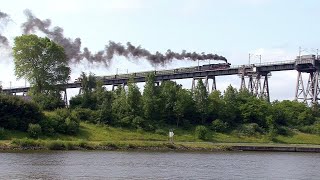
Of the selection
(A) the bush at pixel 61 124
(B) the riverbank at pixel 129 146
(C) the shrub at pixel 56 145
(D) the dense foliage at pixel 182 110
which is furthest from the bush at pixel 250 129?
(C) the shrub at pixel 56 145

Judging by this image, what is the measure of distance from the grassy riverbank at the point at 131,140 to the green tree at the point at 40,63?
54.8 feet

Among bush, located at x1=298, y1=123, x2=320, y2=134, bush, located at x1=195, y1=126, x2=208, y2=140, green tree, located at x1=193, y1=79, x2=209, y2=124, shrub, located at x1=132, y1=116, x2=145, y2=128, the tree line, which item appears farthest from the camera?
bush, located at x1=298, y1=123, x2=320, y2=134

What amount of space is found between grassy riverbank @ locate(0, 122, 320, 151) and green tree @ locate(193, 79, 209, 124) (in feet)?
24.7

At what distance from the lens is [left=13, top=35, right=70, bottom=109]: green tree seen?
Result: 93.0m

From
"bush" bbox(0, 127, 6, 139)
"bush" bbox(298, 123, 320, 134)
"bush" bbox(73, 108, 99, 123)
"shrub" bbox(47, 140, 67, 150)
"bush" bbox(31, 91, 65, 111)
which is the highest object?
"bush" bbox(31, 91, 65, 111)

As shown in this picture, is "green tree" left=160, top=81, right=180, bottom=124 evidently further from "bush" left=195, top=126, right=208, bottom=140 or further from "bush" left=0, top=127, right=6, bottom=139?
"bush" left=0, top=127, right=6, bottom=139

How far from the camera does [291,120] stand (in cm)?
10394

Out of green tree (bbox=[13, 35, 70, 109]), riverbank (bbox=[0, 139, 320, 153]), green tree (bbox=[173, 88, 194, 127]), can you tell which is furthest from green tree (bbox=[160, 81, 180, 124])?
riverbank (bbox=[0, 139, 320, 153])

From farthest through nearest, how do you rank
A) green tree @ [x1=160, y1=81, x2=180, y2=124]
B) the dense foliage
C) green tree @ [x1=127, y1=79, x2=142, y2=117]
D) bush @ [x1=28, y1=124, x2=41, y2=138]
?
green tree @ [x1=160, y1=81, x2=180, y2=124], green tree @ [x1=127, y1=79, x2=142, y2=117], the dense foliage, bush @ [x1=28, y1=124, x2=41, y2=138]

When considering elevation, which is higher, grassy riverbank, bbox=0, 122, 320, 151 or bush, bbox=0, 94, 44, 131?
bush, bbox=0, 94, 44, 131

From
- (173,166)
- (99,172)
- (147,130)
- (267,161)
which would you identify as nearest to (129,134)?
(147,130)

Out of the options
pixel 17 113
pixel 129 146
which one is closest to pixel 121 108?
pixel 17 113

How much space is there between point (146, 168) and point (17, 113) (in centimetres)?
3608

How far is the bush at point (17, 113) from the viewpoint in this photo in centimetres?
7181
